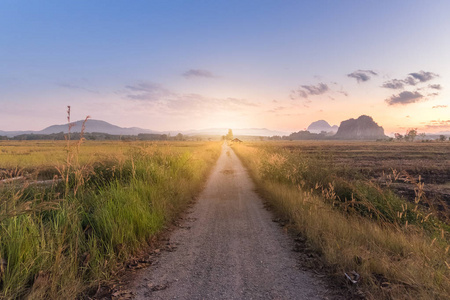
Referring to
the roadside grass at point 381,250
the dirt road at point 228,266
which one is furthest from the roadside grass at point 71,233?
the roadside grass at point 381,250

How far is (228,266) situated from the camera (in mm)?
4375

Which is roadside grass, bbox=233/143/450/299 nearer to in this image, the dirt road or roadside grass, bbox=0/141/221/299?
the dirt road

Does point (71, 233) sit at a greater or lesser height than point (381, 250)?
greater

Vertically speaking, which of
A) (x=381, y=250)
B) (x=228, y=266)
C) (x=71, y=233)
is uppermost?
(x=71, y=233)

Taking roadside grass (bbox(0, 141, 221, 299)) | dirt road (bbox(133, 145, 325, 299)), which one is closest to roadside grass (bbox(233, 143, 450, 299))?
dirt road (bbox(133, 145, 325, 299))

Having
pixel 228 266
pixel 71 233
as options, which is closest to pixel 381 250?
pixel 228 266

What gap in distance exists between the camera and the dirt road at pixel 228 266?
3592mm

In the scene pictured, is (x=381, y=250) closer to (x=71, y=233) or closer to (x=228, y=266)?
(x=228, y=266)

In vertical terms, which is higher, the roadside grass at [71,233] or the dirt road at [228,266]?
the roadside grass at [71,233]

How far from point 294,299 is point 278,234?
9.01 ft

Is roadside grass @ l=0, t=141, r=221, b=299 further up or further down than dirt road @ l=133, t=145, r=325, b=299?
further up

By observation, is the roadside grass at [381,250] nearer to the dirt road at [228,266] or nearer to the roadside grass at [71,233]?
the dirt road at [228,266]

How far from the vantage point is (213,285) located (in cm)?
375

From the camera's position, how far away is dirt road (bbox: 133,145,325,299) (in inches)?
141
